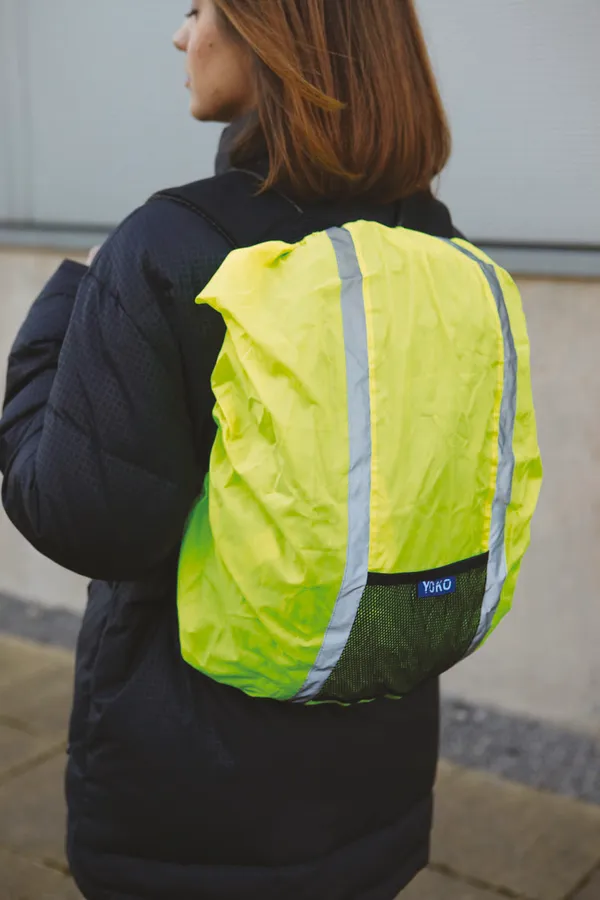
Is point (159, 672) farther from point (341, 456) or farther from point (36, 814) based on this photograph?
point (36, 814)

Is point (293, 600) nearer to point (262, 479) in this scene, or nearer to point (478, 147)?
point (262, 479)

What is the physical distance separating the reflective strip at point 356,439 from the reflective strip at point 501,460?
0.79ft

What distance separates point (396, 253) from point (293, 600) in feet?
1.49

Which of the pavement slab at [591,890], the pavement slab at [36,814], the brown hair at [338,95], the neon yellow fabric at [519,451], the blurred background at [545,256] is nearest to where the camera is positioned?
the brown hair at [338,95]

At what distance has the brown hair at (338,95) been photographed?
1475 millimetres

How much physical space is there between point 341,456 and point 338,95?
19.3 inches

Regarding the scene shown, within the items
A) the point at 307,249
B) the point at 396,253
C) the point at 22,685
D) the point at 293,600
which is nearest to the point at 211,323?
the point at 307,249

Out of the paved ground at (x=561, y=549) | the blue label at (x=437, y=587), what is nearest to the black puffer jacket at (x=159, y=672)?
the blue label at (x=437, y=587)

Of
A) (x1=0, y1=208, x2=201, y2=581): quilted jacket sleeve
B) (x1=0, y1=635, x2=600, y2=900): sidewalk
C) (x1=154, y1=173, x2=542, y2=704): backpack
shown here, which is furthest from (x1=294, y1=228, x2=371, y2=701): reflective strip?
(x1=0, y1=635, x2=600, y2=900): sidewalk

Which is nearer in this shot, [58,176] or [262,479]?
[262,479]

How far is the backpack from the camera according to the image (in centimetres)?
137

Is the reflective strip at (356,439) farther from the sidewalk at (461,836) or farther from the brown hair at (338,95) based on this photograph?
the sidewalk at (461,836)

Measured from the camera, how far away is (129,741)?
157cm

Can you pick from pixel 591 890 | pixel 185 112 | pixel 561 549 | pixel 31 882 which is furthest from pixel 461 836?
pixel 185 112
